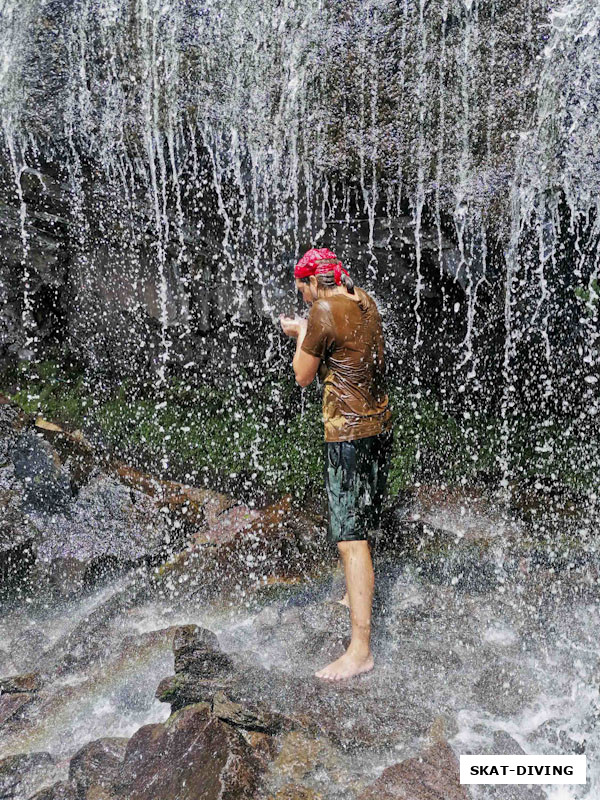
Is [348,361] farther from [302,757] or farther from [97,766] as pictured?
[97,766]

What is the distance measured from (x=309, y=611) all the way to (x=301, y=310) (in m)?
3.19

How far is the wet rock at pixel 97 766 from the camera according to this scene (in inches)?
103

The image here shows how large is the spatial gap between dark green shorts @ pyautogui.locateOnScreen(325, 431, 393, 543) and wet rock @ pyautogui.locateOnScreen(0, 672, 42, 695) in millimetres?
1999

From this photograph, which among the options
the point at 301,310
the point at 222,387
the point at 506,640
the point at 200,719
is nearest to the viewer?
the point at 200,719

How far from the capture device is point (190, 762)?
2.42 metres

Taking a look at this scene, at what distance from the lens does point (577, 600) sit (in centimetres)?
409

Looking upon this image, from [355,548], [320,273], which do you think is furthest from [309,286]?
[355,548]

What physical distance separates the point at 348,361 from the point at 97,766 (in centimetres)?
223

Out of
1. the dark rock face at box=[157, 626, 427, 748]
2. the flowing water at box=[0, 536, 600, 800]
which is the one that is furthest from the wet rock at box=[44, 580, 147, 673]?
the dark rock face at box=[157, 626, 427, 748]

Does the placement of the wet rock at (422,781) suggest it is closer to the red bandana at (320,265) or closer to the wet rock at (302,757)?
the wet rock at (302,757)

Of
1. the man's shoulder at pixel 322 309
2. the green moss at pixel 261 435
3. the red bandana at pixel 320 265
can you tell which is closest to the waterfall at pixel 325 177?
the green moss at pixel 261 435

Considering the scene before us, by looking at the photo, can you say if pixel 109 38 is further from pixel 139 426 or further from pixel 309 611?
pixel 309 611

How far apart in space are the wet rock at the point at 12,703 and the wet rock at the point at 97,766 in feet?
2.29

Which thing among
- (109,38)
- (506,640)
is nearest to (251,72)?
(109,38)
